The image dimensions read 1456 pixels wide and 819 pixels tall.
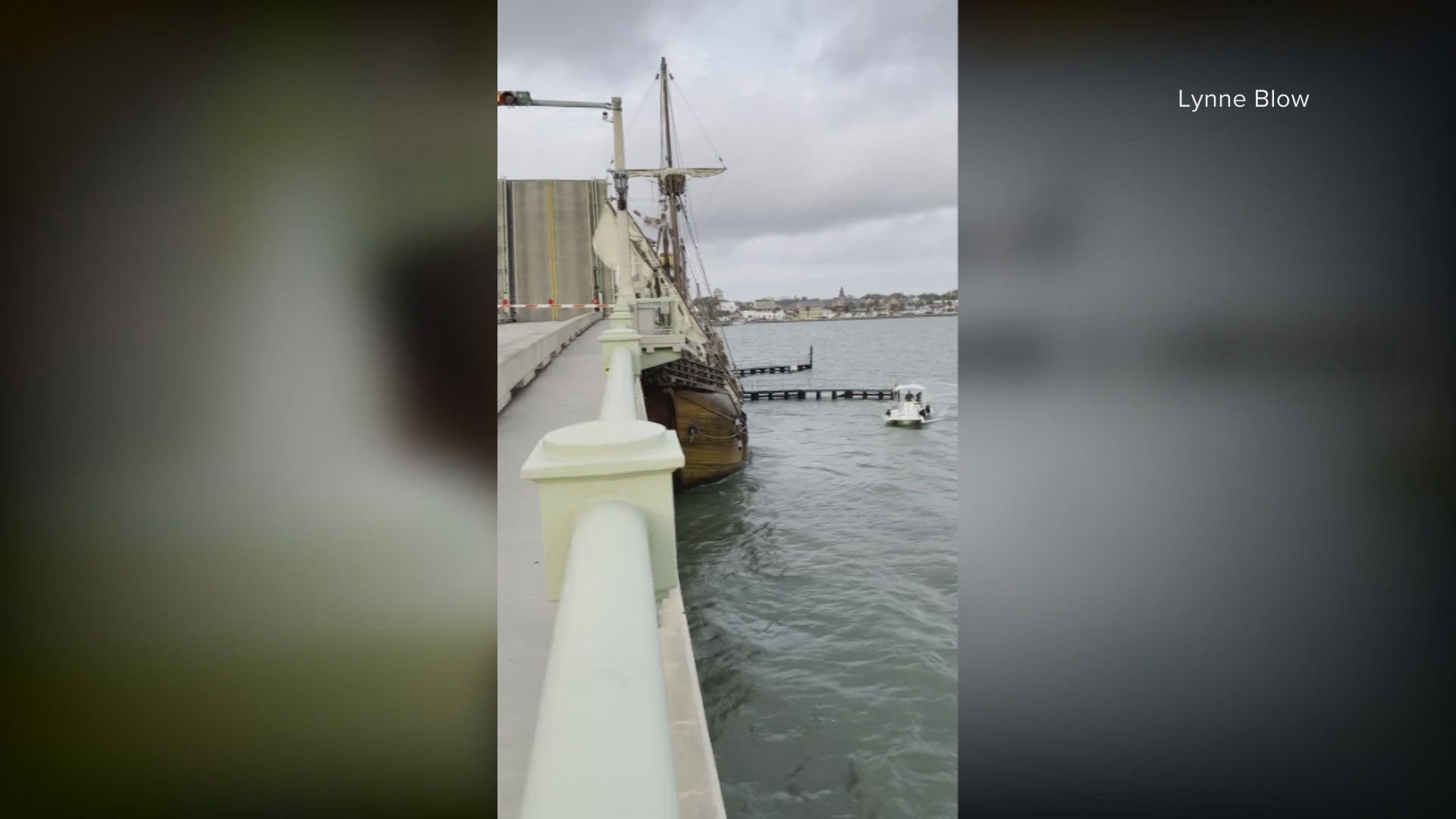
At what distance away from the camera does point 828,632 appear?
30.2 feet

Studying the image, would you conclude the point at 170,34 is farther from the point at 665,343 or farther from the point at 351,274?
the point at 665,343

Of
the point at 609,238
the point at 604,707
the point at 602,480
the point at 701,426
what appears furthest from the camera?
the point at 701,426

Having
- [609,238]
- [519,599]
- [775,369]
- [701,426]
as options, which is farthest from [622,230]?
[775,369]

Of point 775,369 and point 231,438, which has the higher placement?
point 775,369

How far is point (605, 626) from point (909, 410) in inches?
1077

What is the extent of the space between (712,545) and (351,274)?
1218cm

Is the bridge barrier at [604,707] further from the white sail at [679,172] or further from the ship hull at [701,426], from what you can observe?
the white sail at [679,172]

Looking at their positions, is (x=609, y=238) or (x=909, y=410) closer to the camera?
(x=609, y=238)

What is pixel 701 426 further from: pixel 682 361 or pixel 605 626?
pixel 605 626

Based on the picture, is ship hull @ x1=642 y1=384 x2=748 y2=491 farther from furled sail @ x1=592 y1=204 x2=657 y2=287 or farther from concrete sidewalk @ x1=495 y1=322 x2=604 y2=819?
concrete sidewalk @ x1=495 y1=322 x2=604 y2=819

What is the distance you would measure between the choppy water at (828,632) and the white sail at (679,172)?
8282 mm

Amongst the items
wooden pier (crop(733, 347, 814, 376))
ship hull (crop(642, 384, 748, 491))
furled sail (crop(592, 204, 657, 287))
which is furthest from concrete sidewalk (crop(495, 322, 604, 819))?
wooden pier (crop(733, 347, 814, 376))

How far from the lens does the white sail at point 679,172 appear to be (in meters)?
18.7

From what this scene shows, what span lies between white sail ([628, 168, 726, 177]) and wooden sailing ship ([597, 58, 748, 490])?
2cm
